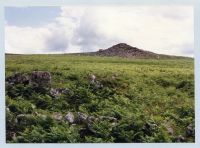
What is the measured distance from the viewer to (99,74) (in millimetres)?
7871

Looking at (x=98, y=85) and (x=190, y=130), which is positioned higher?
(x=98, y=85)

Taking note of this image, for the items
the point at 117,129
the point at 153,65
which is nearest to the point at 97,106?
the point at 117,129

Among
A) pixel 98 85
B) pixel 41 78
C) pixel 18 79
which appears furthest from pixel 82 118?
pixel 18 79

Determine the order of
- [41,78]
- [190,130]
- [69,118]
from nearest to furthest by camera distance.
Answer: [190,130], [69,118], [41,78]

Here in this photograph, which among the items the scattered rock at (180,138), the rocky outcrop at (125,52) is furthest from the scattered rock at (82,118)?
the scattered rock at (180,138)

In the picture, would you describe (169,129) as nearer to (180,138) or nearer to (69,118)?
(180,138)

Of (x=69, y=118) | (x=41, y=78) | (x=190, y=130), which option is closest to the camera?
(x=190, y=130)

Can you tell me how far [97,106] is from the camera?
7.82m

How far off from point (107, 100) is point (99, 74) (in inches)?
13.6

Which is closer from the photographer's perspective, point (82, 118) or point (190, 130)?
point (190, 130)

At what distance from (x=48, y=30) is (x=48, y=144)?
1.43 metres

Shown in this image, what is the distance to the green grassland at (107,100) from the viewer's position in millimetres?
7738

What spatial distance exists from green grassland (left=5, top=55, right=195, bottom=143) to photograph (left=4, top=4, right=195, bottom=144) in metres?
0.01

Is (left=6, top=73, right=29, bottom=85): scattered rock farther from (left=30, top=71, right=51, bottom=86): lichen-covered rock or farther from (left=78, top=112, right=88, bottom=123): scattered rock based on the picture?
(left=78, top=112, right=88, bottom=123): scattered rock
